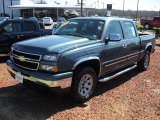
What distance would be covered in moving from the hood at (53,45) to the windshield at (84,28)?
335 millimetres

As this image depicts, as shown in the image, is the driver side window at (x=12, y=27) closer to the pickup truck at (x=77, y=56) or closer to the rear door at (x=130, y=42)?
the pickup truck at (x=77, y=56)

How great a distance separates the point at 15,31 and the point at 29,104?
5.72m

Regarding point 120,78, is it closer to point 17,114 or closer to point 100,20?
point 100,20

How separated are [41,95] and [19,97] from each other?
497 mm

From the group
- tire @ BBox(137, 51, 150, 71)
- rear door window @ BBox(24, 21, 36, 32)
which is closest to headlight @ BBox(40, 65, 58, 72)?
tire @ BBox(137, 51, 150, 71)

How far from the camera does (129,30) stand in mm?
8102

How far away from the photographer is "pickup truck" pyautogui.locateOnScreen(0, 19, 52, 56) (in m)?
10.8

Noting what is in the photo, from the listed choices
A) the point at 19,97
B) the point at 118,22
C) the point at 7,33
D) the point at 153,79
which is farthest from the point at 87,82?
the point at 7,33

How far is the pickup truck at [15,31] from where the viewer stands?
10766 mm

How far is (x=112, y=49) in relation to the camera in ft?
22.6

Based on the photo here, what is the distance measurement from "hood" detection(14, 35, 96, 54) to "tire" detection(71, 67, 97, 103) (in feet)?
1.81

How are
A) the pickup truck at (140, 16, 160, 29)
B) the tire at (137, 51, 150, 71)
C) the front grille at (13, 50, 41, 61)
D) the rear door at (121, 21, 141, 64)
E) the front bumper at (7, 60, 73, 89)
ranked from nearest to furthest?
the front bumper at (7, 60, 73, 89) → the front grille at (13, 50, 41, 61) → the rear door at (121, 21, 141, 64) → the tire at (137, 51, 150, 71) → the pickup truck at (140, 16, 160, 29)

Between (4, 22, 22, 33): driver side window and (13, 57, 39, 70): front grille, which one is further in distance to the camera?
(4, 22, 22, 33): driver side window

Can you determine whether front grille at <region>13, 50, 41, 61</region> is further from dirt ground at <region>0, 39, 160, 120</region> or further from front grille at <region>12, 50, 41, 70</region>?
dirt ground at <region>0, 39, 160, 120</region>
